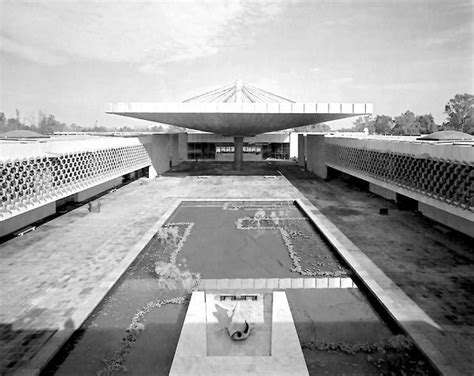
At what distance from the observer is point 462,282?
32.6ft

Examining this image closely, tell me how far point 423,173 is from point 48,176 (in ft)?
53.4

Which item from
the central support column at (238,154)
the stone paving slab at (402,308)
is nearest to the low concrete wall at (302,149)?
the central support column at (238,154)

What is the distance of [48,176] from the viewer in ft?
48.8

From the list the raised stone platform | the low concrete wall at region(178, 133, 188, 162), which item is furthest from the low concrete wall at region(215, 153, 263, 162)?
the raised stone platform

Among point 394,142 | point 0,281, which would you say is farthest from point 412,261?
point 0,281

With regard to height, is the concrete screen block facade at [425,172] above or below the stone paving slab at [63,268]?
above

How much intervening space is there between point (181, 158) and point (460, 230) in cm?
3851

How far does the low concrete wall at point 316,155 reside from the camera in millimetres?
33156

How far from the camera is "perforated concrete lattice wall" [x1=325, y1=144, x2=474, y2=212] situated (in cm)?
1222

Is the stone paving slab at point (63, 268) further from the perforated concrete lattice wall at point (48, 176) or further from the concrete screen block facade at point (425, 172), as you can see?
the concrete screen block facade at point (425, 172)

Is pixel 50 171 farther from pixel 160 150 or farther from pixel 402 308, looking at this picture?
pixel 160 150

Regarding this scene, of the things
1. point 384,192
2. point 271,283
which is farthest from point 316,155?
point 271,283

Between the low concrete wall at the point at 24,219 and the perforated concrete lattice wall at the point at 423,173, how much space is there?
57.4 feet

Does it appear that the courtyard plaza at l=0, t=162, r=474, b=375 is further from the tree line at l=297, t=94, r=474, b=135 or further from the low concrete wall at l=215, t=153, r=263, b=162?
the tree line at l=297, t=94, r=474, b=135
